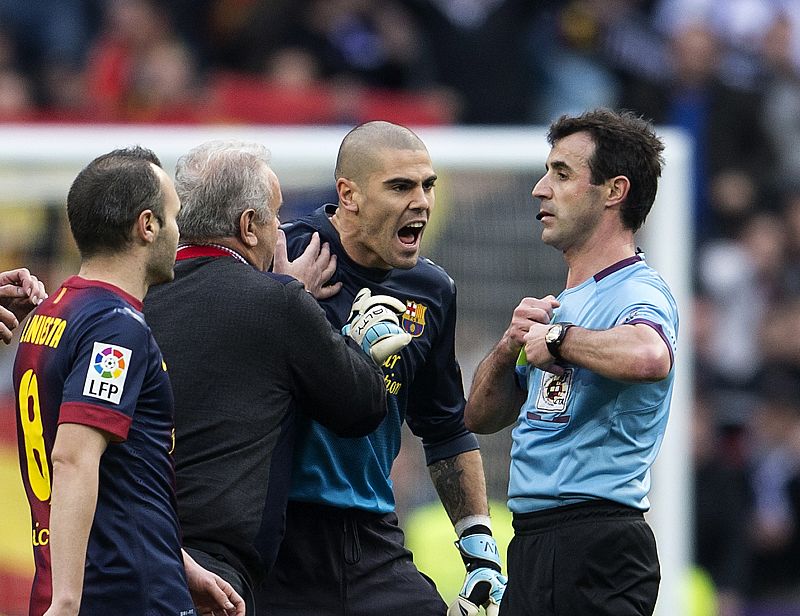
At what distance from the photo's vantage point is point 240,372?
13.6 feet

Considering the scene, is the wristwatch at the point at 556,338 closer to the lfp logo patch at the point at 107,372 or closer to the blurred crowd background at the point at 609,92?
the lfp logo patch at the point at 107,372

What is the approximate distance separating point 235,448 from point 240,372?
0.67 feet

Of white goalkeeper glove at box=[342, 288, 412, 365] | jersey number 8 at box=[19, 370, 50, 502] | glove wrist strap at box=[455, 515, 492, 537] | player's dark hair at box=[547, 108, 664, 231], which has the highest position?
player's dark hair at box=[547, 108, 664, 231]

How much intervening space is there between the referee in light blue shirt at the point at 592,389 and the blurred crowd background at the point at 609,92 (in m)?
5.24

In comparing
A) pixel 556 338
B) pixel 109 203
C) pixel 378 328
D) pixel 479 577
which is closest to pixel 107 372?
pixel 109 203

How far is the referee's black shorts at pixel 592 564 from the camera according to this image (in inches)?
161

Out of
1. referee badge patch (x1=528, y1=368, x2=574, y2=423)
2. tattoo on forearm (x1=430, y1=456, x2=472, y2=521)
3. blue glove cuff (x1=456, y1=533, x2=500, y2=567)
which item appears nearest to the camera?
referee badge patch (x1=528, y1=368, x2=574, y2=423)

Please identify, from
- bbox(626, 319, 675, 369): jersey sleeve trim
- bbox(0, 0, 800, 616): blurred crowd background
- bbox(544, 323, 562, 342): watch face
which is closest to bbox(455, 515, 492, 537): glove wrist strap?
bbox(544, 323, 562, 342): watch face

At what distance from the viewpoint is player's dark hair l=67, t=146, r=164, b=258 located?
3639 millimetres

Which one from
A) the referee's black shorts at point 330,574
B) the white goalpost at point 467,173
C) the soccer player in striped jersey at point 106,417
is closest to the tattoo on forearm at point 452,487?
the referee's black shorts at point 330,574

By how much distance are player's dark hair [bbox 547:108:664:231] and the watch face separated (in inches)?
16.4

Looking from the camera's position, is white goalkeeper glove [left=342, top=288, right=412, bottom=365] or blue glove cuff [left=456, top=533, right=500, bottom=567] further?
blue glove cuff [left=456, top=533, right=500, bottom=567]

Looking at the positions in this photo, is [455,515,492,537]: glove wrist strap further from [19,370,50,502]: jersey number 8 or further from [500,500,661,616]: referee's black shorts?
[19,370,50,502]: jersey number 8

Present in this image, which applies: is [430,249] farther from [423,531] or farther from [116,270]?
[116,270]
